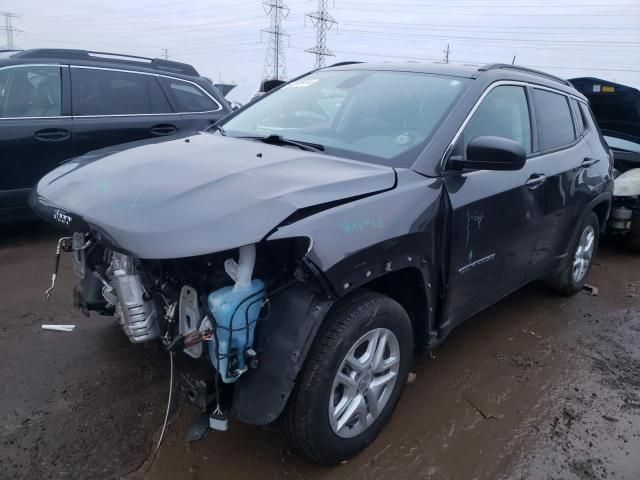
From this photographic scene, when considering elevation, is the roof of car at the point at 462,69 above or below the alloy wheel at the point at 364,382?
above

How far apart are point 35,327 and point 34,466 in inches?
56.6

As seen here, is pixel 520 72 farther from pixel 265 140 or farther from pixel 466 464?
pixel 466 464

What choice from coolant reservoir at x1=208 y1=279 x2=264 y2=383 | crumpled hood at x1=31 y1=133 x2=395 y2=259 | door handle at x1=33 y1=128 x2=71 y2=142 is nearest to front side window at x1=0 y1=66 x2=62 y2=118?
door handle at x1=33 y1=128 x2=71 y2=142

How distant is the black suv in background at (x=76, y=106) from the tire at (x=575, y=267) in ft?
13.0

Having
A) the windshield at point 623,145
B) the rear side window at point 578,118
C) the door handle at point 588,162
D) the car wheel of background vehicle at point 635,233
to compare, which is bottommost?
the car wheel of background vehicle at point 635,233

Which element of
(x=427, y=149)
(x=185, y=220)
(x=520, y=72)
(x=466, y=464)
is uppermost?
(x=520, y=72)

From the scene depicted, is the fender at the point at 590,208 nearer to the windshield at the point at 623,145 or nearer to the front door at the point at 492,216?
the front door at the point at 492,216

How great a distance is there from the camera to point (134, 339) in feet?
7.91

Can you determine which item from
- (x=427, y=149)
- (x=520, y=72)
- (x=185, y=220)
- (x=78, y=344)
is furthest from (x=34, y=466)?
(x=520, y=72)

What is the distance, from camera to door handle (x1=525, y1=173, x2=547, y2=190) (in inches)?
133

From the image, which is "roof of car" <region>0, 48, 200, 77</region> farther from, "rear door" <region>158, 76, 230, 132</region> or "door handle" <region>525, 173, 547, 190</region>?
"door handle" <region>525, 173, 547, 190</region>

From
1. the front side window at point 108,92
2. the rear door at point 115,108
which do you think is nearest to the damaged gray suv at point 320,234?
the rear door at point 115,108

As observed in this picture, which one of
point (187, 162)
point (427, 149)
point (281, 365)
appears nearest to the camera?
point (281, 365)

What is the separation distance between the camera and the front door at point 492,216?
287 centimetres
